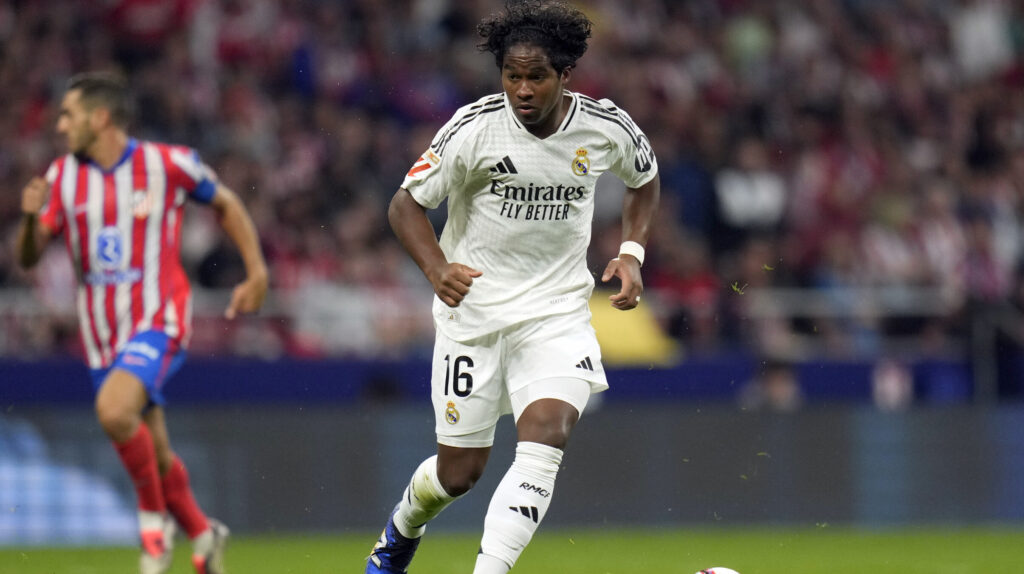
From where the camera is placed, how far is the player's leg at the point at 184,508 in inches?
302

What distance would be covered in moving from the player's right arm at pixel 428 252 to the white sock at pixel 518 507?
2.16ft

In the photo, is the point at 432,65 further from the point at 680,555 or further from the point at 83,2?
the point at 680,555

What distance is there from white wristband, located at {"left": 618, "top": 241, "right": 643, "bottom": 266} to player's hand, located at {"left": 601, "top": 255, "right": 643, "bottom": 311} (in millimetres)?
84

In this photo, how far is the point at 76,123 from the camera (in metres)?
7.76

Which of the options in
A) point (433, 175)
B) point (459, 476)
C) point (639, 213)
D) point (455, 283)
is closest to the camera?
point (455, 283)

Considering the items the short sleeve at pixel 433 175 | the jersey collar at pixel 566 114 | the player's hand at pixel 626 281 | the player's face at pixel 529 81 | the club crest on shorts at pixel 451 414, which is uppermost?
the player's face at pixel 529 81

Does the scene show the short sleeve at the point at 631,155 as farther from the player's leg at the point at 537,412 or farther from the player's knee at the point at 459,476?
the player's knee at the point at 459,476

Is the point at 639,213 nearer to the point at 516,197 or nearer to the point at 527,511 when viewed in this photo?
the point at 516,197

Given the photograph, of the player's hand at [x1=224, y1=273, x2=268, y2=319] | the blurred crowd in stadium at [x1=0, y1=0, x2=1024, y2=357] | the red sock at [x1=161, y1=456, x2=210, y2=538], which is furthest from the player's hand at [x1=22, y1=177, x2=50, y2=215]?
the blurred crowd in stadium at [x1=0, y1=0, x2=1024, y2=357]

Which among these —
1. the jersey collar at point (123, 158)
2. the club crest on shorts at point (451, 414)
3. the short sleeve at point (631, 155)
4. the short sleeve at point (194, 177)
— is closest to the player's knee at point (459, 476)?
the club crest on shorts at point (451, 414)

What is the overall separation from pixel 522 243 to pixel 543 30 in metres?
0.86

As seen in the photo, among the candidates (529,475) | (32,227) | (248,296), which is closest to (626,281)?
(529,475)

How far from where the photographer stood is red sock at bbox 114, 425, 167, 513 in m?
7.34

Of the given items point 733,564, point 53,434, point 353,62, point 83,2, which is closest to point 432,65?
point 353,62
